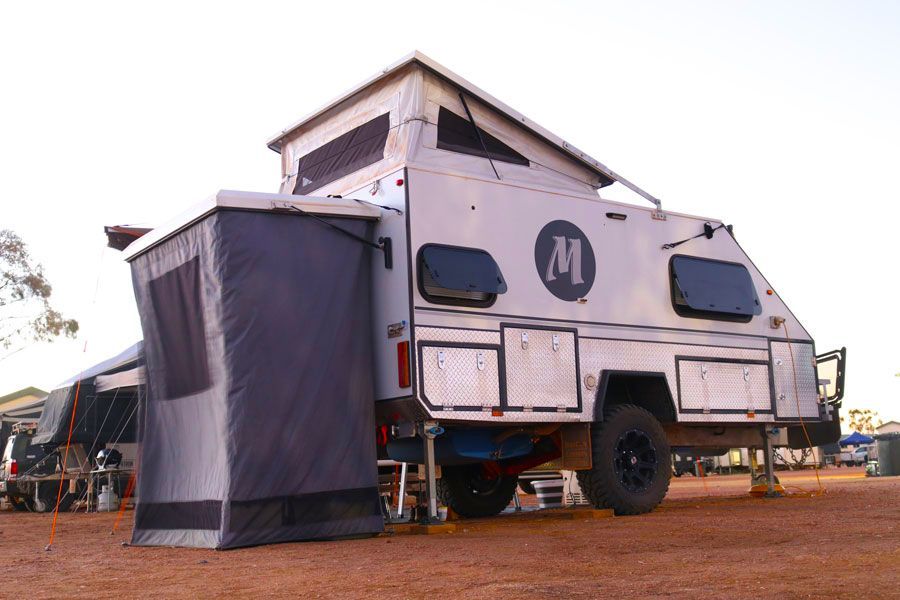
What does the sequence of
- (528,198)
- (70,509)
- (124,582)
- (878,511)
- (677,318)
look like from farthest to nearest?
(70,509)
(677,318)
(528,198)
(878,511)
(124,582)

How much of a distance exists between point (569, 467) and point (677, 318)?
2.18 metres

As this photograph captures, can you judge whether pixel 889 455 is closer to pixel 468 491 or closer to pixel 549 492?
pixel 549 492

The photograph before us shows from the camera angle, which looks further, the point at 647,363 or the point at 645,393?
the point at 645,393

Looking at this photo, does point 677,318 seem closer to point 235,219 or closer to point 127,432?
point 235,219

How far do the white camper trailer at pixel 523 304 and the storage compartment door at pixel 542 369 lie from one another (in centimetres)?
2

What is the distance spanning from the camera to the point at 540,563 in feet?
19.6

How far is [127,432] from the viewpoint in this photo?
1866 centimetres

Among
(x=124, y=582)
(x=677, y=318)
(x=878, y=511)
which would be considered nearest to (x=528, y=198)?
(x=677, y=318)

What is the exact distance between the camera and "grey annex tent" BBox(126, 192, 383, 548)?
25.9 feet

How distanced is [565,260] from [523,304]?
791 mm

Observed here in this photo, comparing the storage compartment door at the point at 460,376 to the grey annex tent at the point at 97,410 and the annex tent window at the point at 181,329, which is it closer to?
the annex tent window at the point at 181,329

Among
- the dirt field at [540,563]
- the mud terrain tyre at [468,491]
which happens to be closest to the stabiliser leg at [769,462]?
the dirt field at [540,563]

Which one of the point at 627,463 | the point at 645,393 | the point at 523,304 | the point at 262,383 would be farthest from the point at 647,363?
the point at 262,383

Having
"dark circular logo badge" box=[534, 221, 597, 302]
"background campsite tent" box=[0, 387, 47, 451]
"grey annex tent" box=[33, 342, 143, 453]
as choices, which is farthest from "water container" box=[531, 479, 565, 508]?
"background campsite tent" box=[0, 387, 47, 451]
